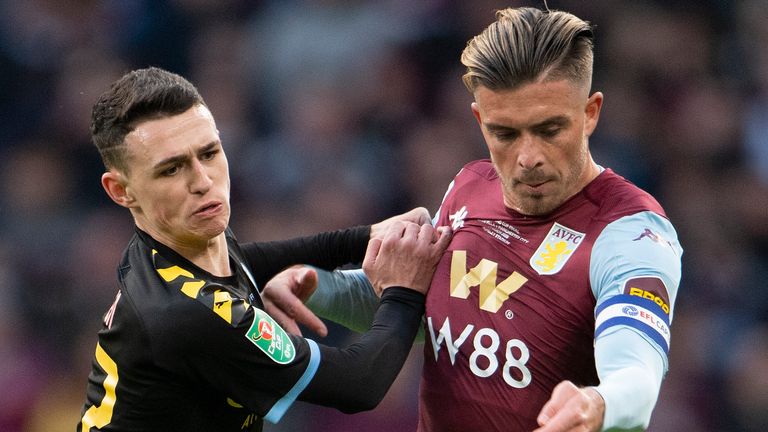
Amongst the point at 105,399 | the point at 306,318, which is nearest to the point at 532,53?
the point at 306,318

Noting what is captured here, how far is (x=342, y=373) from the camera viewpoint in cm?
325

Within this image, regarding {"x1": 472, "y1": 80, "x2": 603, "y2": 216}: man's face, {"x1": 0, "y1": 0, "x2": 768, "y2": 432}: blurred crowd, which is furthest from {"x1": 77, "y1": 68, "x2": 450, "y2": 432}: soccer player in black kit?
{"x1": 0, "y1": 0, "x2": 768, "y2": 432}: blurred crowd

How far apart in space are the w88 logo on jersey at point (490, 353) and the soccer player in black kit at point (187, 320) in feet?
0.47

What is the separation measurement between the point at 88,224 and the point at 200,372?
4.43 m

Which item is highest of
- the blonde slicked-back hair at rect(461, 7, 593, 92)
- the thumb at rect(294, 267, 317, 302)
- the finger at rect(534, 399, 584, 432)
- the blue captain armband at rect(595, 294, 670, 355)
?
the blonde slicked-back hair at rect(461, 7, 593, 92)

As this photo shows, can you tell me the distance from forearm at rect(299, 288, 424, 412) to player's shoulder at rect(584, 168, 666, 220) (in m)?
0.72

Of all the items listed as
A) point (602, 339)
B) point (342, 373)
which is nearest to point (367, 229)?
point (342, 373)

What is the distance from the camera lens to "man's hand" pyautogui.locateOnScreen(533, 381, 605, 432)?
2.41 metres

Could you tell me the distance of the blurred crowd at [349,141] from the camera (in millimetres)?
6531

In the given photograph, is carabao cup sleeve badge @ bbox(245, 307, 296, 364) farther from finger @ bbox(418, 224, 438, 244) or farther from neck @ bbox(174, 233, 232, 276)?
finger @ bbox(418, 224, 438, 244)

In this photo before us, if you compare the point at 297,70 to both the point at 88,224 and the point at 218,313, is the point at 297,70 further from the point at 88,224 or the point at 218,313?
the point at 218,313

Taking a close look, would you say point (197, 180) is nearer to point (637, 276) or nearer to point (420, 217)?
point (420, 217)

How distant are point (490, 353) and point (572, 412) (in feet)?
2.70

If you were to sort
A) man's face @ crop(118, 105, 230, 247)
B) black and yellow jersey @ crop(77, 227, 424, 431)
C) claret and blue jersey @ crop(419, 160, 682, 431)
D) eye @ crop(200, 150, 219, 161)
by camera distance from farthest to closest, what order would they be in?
eye @ crop(200, 150, 219, 161), man's face @ crop(118, 105, 230, 247), black and yellow jersey @ crop(77, 227, 424, 431), claret and blue jersey @ crop(419, 160, 682, 431)
